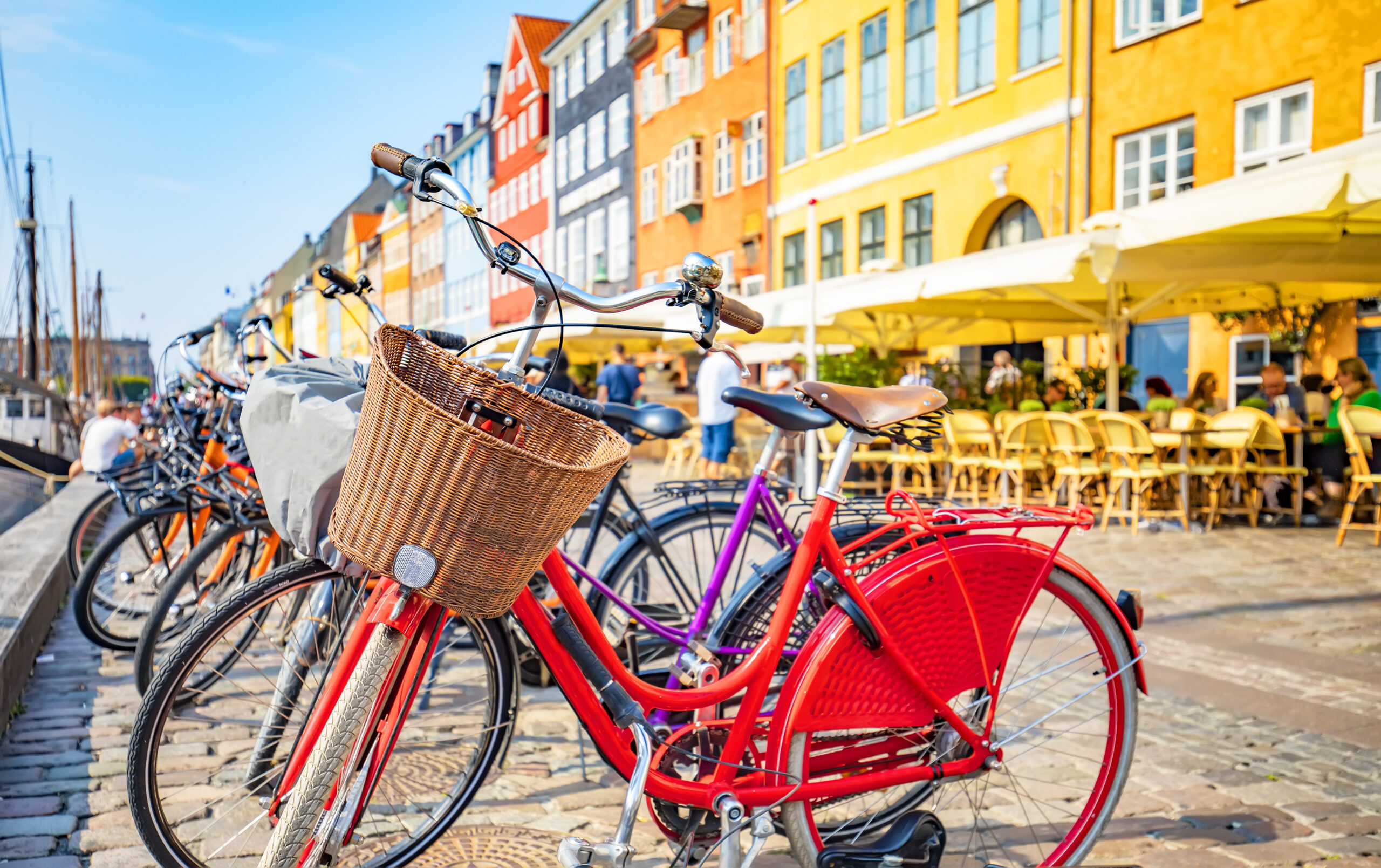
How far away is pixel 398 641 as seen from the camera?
82.6 inches

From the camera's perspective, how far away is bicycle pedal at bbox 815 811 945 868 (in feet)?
8.45

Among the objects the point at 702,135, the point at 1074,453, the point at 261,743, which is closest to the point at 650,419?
the point at 261,743

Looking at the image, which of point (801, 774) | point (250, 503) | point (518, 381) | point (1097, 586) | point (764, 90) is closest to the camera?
point (518, 381)

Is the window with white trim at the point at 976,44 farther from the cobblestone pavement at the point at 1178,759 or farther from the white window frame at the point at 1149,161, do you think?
the cobblestone pavement at the point at 1178,759

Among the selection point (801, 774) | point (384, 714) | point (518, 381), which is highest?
point (518, 381)

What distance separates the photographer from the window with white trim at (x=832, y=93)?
75.1 feet

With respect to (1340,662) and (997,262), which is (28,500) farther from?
(1340,662)

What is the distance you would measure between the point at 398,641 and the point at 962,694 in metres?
1.54

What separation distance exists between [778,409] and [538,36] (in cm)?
4769

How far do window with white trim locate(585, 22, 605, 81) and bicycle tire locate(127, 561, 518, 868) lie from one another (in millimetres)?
36871

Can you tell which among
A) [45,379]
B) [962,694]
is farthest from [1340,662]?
[45,379]

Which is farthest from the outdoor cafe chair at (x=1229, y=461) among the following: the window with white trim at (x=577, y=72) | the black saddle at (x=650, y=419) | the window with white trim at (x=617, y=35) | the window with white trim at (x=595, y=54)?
the window with white trim at (x=577, y=72)

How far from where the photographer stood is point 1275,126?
14.6 meters

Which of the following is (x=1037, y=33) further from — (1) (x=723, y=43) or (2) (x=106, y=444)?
(2) (x=106, y=444)
